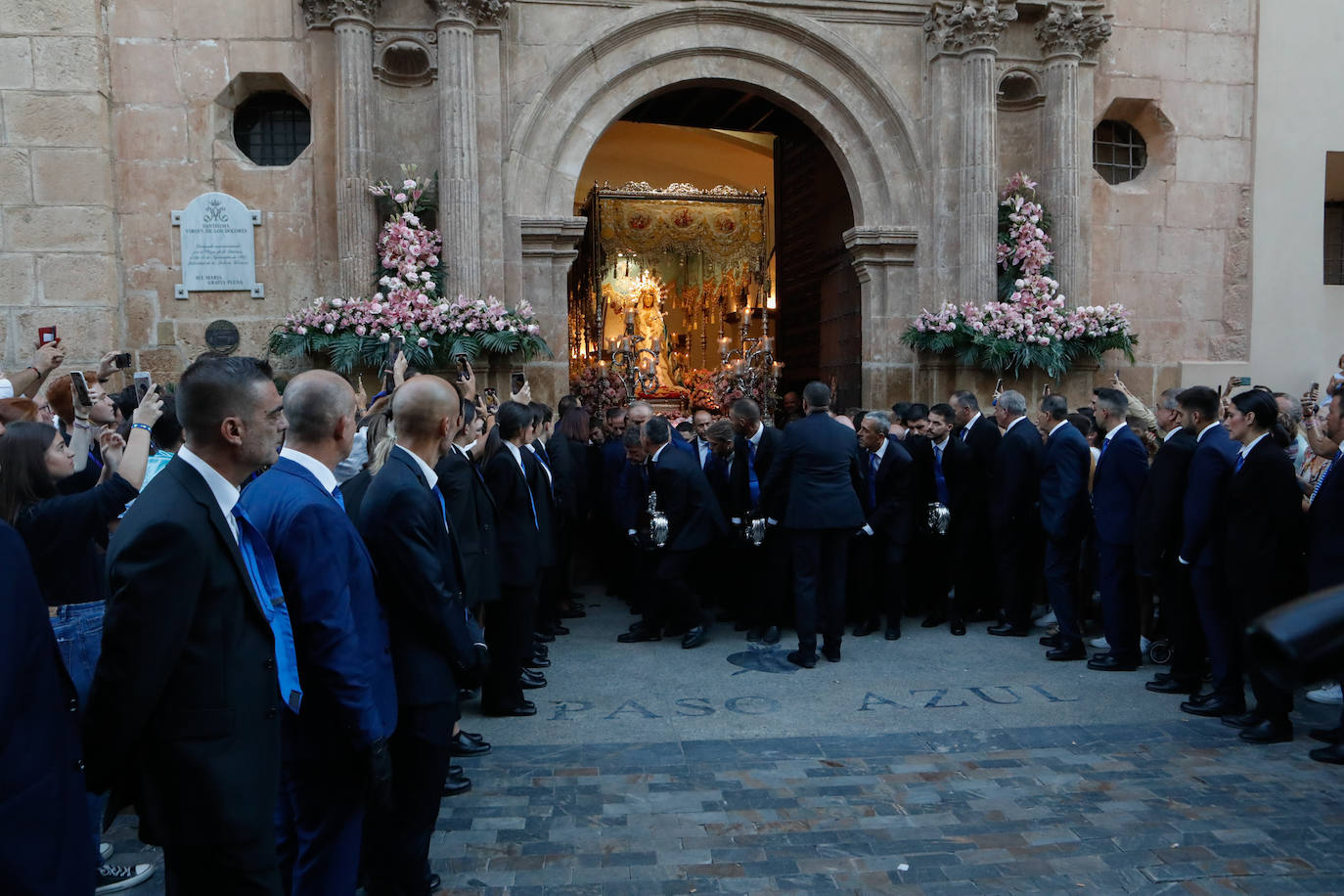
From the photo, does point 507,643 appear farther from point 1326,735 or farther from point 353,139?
point 353,139

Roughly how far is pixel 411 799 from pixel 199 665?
1251 millimetres

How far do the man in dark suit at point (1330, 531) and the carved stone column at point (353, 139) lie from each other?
27.6 feet

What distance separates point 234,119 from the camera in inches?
424

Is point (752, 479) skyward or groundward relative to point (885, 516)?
skyward

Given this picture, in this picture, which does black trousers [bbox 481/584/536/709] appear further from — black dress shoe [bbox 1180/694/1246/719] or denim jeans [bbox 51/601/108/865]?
black dress shoe [bbox 1180/694/1246/719]

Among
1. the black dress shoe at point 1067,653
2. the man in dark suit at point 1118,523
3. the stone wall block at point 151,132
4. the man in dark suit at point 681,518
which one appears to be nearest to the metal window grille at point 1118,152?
the man in dark suit at point 1118,523

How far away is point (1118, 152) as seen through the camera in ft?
41.1

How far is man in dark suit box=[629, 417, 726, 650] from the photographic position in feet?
25.2

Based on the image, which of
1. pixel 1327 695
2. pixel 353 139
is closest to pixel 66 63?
pixel 353 139

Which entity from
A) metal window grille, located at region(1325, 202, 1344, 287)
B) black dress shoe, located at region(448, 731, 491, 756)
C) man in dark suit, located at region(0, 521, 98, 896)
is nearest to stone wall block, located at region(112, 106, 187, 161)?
black dress shoe, located at region(448, 731, 491, 756)

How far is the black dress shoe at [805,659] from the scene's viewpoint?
7.16 m

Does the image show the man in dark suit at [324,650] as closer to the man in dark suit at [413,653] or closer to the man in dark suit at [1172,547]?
the man in dark suit at [413,653]

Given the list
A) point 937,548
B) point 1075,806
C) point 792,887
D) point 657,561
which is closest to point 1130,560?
point 937,548

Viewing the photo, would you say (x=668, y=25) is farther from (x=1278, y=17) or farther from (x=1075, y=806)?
(x=1075, y=806)
